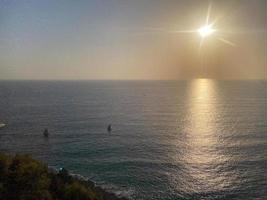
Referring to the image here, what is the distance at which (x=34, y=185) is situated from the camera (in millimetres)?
42094

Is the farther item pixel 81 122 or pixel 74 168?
pixel 81 122

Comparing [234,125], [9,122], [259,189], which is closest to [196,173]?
[259,189]

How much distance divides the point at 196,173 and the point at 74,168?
25566mm

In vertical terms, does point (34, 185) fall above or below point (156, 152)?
below

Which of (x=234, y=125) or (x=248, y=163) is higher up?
(x=234, y=125)

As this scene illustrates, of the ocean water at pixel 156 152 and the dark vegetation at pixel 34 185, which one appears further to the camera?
the ocean water at pixel 156 152

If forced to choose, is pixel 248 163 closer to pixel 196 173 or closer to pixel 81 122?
pixel 196 173

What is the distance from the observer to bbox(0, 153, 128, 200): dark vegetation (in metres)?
40.2

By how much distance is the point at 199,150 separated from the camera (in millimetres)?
81812

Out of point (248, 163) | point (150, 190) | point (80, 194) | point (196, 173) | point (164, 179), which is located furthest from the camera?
point (248, 163)

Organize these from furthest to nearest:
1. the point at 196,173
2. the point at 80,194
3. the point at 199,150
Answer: the point at 199,150
the point at 196,173
the point at 80,194

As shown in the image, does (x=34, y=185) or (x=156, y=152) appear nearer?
(x=34, y=185)

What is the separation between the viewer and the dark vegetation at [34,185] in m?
40.2

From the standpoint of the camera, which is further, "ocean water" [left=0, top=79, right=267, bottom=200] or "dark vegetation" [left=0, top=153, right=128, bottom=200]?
"ocean water" [left=0, top=79, right=267, bottom=200]
